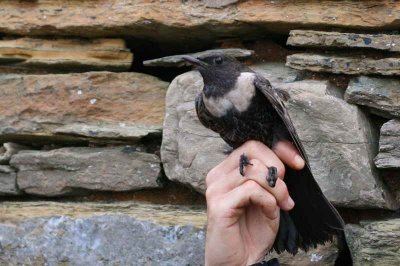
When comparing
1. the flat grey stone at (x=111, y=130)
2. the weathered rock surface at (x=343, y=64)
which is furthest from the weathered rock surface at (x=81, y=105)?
the weathered rock surface at (x=343, y=64)

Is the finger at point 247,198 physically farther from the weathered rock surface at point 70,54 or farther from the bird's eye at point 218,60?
the weathered rock surface at point 70,54

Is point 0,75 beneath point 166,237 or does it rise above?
above

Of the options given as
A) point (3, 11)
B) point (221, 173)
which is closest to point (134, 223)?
point (221, 173)

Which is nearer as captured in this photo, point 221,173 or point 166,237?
point 221,173

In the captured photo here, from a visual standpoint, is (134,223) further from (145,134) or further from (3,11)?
(3,11)

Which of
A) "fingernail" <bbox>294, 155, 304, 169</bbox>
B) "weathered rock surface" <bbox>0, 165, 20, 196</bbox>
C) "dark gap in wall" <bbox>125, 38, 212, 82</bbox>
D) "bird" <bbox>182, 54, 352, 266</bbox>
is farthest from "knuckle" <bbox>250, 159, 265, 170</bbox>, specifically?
"weathered rock surface" <bbox>0, 165, 20, 196</bbox>

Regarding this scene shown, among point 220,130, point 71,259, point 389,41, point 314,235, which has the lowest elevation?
point 71,259
